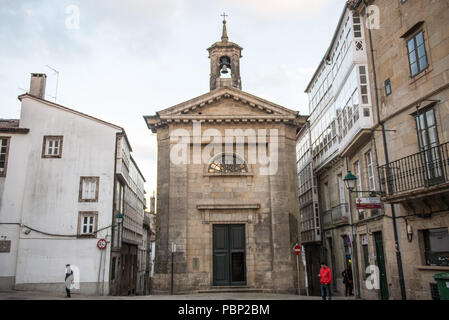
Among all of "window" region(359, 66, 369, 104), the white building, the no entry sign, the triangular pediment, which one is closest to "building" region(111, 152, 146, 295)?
the triangular pediment

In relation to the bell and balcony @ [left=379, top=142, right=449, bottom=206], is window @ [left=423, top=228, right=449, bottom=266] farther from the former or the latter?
the bell

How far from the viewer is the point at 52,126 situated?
24453 millimetres

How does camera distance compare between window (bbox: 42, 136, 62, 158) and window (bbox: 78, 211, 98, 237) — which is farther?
window (bbox: 42, 136, 62, 158)

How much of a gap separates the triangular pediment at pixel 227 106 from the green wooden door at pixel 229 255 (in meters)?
6.71

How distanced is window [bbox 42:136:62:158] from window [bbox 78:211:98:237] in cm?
388

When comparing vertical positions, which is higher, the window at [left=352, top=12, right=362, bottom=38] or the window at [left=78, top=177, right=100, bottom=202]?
the window at [left=352, top=12, right=362, bottom=38]

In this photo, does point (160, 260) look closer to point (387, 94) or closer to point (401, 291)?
point (401, 291)

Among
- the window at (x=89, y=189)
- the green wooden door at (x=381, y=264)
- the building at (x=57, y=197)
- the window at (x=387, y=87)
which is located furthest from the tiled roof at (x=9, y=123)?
the green wooden door at (x=381, y=264)

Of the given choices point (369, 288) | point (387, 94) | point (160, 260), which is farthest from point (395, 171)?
point (160, 260)

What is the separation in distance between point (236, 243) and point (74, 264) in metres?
9.11

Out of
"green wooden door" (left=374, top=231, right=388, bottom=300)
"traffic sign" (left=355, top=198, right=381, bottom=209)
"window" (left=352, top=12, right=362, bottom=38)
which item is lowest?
"green wooden door" (left=374, top=231, right=388, bottom=300)

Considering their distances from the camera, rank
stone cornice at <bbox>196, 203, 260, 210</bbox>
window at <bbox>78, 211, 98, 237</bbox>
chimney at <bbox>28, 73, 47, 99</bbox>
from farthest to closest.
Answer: chimney at <bbox>28, 73, 47, 99</bbox>
window at <bbox>78, 211, 98, 237</bbox>
stone cornice at <bbox>196, 203, 260, 210</bbox>

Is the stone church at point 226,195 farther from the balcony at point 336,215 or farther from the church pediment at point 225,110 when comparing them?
the balcony at point 336,215

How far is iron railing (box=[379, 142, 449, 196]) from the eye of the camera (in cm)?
1312
